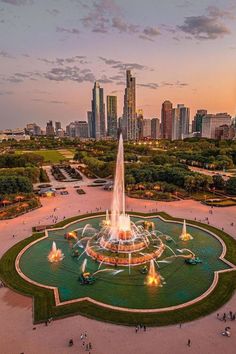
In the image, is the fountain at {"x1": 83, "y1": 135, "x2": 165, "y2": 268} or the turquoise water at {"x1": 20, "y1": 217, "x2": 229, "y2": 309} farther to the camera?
the fountain at {"x1": 83, "y1": 135, "x2": 165, "y2": 268}

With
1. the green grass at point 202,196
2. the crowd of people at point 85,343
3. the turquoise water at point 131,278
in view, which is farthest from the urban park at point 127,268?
the green grass at point 202,196

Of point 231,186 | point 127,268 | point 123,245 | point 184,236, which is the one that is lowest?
point 127,268

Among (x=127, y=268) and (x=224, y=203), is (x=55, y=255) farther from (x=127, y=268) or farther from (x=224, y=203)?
(x=224, y=203)

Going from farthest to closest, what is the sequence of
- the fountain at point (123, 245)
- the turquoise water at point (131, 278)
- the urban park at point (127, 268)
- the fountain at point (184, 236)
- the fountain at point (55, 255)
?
the fountain at point (184, 236), the fountain at point (55, 255), the fountain at point (123, 245), the turquoise water at point (131, 278), the urban park at point (127, 268)

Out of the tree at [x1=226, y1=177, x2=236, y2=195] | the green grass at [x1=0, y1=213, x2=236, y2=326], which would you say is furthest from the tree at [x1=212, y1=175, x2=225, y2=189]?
the green grass at [x1=0, y1=213, x2=236, y2=326]

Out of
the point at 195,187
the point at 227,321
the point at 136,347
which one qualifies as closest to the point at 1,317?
the point at 136,347

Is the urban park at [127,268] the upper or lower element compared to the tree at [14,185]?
lower

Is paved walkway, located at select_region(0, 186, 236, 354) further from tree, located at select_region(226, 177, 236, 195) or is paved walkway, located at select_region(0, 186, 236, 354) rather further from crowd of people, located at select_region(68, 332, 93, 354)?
tree, located at select_region(226, 177, 236, 195)

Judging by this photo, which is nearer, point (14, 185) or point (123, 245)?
point (123, 245)

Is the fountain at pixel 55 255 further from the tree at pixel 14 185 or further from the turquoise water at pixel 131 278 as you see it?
the tree at pixel 14 185

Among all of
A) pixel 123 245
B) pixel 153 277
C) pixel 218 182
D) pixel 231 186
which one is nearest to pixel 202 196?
pixel 231 186
